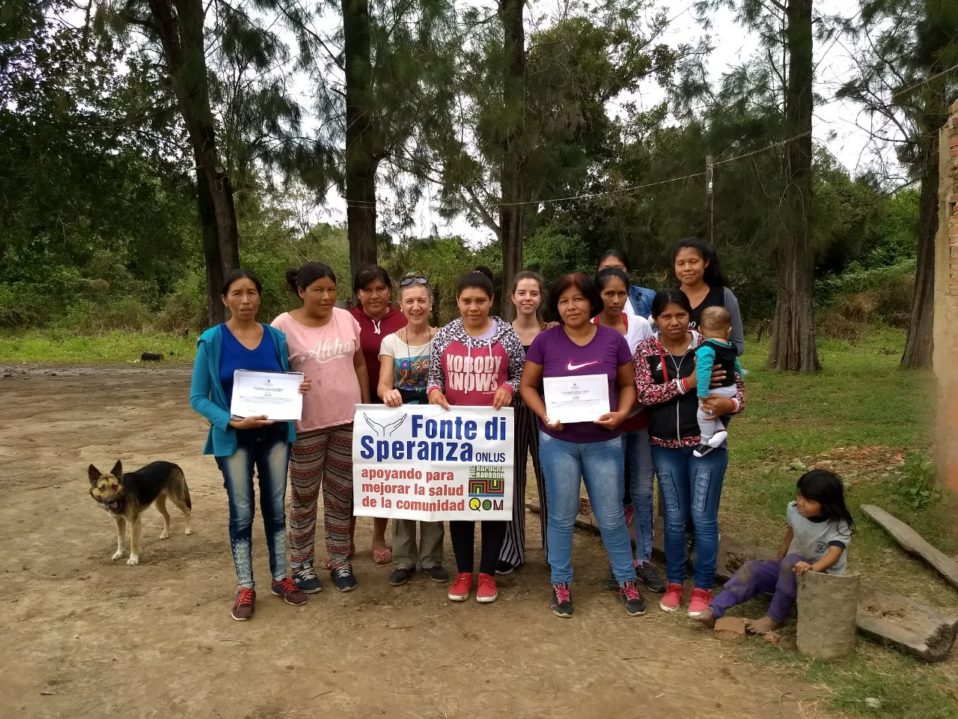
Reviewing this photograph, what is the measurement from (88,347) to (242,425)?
20494 millimetres

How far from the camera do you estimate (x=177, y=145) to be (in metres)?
14.0

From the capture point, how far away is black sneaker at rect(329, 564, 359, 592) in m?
4.09

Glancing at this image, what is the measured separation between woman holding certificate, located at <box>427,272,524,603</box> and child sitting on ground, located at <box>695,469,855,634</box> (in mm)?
1244

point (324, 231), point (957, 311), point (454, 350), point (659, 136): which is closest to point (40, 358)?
A: point (324, 231)

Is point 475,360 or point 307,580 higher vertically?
point 475,360

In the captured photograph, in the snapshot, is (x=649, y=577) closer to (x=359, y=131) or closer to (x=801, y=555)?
(x=801, y=555)

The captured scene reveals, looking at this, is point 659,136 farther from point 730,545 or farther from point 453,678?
point 453,678

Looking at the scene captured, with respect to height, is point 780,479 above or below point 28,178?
below

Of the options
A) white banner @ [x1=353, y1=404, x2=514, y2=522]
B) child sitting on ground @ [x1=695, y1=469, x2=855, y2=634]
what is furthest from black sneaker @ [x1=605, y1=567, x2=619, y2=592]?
white banner @ [x1=353, y1=404, x2=514, y2=522]

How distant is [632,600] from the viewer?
12.3ft

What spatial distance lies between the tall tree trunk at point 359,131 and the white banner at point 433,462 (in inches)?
312

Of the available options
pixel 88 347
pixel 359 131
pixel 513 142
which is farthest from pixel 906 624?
pixel 88 347

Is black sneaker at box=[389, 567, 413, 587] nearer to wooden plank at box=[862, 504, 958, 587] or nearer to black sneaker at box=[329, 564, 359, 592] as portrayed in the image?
black sneaker at box=[329, 564, 359, 592]

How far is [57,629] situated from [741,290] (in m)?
23.6
